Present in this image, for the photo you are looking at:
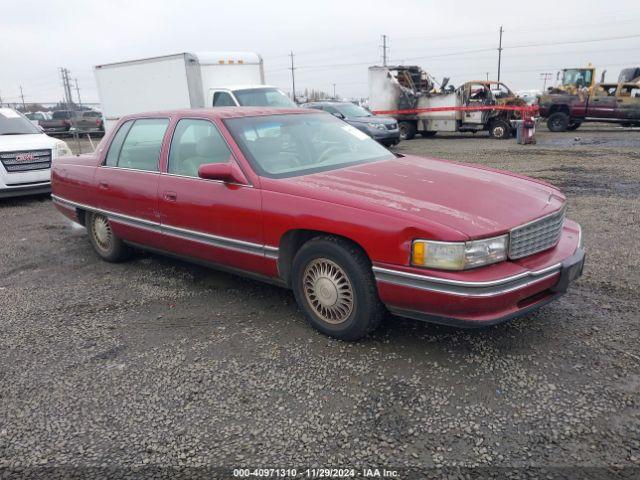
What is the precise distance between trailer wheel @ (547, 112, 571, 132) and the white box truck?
13.1 metres

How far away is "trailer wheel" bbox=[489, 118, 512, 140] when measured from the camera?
18688mm

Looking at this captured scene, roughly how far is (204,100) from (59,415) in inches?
414

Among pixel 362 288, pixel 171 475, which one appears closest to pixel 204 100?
pixel 362 288

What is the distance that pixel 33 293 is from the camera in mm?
4551

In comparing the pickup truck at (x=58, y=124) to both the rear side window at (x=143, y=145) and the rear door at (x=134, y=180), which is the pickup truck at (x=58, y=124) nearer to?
the rear door at (x=134, y=180)

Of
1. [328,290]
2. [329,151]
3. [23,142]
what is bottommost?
[328,290]

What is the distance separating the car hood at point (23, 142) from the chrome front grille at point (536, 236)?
854 cm

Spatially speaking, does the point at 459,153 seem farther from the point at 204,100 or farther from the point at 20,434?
the point at 20,434

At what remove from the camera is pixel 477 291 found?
9.09 feet

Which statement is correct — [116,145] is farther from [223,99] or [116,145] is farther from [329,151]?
[223,99]

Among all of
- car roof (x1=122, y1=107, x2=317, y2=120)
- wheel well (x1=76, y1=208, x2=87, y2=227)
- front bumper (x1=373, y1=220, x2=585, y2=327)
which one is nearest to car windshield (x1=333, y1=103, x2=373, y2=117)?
wheel well (x1=76, y1=208, x2=87, y2=227)

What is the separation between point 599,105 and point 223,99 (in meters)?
14.8

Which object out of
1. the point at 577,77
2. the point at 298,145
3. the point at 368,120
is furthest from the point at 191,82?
the point at 577,77

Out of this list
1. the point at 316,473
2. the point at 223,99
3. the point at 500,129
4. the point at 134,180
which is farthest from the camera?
the point at 500,129
